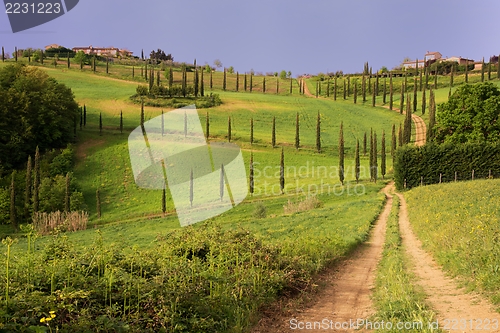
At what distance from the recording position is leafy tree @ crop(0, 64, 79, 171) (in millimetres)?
58938

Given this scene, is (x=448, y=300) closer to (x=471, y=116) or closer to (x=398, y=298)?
(x=398, y=298)

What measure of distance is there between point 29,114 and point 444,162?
49409mm

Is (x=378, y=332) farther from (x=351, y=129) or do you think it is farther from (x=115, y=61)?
(x=115, y=61)

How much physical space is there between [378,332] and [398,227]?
600 inches

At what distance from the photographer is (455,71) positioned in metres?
119

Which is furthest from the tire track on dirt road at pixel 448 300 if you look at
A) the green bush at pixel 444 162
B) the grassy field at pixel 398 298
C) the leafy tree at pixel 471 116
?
the leafy tree at pixel 471 116

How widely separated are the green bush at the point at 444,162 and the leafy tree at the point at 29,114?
4376 cm

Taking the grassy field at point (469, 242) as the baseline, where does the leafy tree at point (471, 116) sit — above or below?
above

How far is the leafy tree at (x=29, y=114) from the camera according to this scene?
58.9 metres

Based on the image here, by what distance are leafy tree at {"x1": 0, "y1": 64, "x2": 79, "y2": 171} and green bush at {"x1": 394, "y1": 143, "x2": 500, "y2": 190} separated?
144 ft

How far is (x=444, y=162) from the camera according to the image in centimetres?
4303

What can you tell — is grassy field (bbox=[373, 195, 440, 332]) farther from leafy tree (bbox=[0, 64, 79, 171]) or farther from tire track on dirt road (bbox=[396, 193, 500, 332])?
leafy tree (bbox=[0, 64, 79, 171])

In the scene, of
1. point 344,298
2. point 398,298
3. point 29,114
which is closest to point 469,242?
point 344,298

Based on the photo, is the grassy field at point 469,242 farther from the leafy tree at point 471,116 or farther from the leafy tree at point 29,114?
the leafy tree at point 29,114
